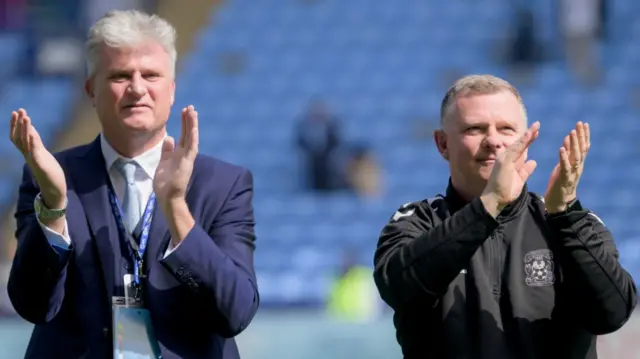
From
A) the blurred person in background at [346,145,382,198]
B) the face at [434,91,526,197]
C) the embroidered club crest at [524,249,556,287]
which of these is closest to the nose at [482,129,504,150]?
the face at [434,91,526,197]

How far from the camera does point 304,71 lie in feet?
47.1

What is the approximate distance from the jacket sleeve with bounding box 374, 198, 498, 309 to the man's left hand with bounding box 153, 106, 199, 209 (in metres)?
0.45

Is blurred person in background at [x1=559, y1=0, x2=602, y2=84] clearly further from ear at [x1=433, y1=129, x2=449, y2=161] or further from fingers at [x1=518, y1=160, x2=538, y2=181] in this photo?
fingers at [x1=518, y1=160, x2=538, y2=181]

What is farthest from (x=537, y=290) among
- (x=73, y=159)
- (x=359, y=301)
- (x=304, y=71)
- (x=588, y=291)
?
(x=304, y=71)

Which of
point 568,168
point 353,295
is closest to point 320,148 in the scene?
point 353,295

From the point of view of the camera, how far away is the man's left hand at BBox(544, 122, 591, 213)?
8.13 ft

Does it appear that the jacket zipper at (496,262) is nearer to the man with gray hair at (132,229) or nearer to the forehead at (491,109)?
the forehead at (491,109)

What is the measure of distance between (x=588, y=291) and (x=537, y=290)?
0.42 ft

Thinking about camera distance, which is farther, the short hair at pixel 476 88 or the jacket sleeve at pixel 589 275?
the short hair at pixel 476 88

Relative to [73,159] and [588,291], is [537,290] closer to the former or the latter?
[588,291]

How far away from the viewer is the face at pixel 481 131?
2.58m

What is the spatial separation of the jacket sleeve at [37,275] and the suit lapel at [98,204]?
0.09m

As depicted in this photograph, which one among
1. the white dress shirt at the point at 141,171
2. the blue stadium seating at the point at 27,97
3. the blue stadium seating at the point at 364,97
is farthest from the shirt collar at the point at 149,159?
the blue stadium seating at the point at 27,97

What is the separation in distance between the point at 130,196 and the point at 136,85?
0.25m
